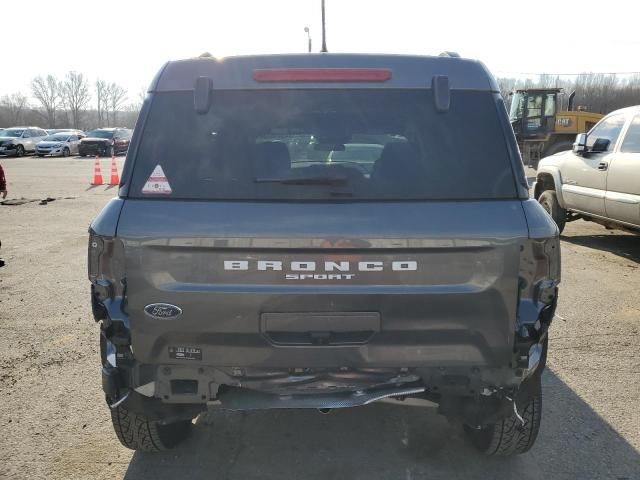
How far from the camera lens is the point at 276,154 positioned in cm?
259

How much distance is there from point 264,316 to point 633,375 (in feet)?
10.7

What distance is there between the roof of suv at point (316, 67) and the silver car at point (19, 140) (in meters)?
36.0

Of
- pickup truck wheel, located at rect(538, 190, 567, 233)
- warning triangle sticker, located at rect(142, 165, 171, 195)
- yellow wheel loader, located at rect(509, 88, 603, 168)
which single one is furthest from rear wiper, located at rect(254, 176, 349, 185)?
yellow wheel loader, located at rect(509, 88, 603, 168)

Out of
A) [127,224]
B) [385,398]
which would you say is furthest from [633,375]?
[127,224]

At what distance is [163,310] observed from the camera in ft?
7.92

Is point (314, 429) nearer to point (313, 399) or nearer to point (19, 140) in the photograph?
point (313, 399)

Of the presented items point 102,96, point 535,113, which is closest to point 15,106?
point 102,96

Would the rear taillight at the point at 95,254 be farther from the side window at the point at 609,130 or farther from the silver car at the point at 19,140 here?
the silver car at the point at 19,140

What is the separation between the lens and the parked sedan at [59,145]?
33719 mm

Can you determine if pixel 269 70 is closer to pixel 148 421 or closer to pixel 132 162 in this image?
pixel 132 162

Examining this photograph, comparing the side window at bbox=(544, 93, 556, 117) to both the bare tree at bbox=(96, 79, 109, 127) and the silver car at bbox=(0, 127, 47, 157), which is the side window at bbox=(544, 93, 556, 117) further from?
the bare tree at bbox=(96, 79, 109, 127)

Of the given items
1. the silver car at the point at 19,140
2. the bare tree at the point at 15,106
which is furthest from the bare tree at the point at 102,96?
the silver car at the point at 19,140

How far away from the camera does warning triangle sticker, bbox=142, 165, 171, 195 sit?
2479 mm

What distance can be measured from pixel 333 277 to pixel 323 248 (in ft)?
0.43
